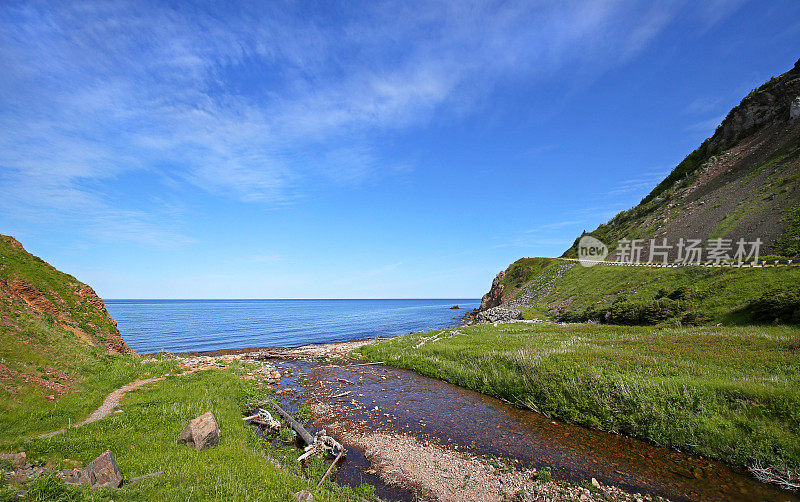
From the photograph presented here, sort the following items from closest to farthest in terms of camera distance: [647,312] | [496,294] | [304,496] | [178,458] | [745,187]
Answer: [304,496]
[178,458]
[647,312]
[745,187]
[496,294]

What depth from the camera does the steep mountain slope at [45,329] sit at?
1587cm

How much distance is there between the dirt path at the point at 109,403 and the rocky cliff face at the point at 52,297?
8597 millimetres

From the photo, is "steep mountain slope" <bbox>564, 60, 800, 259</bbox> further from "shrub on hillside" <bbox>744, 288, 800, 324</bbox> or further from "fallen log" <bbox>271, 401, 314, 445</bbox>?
"fallen log" <bbox>271, 401, 314, 445</bbox>

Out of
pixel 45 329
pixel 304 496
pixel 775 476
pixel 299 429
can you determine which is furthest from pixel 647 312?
pixel 45 329

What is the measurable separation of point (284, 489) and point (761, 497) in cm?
1561

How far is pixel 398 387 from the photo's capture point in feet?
82.4

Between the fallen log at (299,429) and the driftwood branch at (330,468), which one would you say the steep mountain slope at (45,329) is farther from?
the driftwood branch at (330,468)

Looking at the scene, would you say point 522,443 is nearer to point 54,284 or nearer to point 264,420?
point 264,420

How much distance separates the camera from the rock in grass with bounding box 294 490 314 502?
31.4ft

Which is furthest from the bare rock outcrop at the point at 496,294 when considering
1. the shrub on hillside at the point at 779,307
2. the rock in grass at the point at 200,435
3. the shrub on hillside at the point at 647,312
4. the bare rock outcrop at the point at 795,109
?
the rock in grass at the point at 200,435

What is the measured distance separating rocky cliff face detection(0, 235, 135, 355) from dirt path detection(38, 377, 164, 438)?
860 cm

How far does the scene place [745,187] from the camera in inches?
2373

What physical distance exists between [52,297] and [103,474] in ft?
91.2

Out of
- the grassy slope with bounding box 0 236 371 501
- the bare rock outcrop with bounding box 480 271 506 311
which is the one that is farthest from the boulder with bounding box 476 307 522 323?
the grassy slope with bounding box 0 236 371 501
